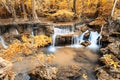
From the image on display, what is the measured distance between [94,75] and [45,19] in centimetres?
1073

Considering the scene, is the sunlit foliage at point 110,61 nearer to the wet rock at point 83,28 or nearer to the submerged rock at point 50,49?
the submerged rock at point 50,49

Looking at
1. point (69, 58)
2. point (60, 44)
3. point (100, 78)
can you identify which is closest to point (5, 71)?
point (100, 78)

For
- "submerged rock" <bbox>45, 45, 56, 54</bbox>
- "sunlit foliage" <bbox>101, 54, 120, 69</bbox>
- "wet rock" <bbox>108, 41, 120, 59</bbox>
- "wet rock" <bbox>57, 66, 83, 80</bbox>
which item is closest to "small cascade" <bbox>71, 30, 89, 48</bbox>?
"submerged rock" <bbox>45, 45, 56, 54</bbox>

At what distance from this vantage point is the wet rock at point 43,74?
1180 cm

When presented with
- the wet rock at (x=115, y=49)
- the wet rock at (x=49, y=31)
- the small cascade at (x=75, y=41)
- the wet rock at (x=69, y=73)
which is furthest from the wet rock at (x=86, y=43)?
the wet rock at (x=69, y=73)

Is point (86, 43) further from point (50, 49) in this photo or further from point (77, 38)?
point (50, 49)

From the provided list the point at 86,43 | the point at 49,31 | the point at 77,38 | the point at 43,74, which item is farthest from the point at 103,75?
the point at 49,31

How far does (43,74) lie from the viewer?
38.9ft

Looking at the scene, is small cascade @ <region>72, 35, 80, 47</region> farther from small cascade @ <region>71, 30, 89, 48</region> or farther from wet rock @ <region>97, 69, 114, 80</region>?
wet rock @ <region>97, 69, 114, 80</region>

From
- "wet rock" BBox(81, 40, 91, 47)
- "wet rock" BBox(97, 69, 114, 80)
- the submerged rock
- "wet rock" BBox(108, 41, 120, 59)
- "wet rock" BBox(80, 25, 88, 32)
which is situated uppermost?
"wet rock" BBox(80, 25, 88, 32)

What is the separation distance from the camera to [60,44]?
18.4 meters

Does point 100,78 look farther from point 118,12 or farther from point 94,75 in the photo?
point 118,12

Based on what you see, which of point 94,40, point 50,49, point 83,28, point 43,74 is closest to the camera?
point 43,74

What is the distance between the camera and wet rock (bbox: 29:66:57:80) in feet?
38.7
